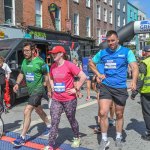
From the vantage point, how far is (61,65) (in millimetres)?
5559

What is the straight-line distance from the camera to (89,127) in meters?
7.43

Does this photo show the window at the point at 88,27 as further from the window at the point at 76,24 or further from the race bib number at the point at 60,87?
the race bib number at the point at 60,87

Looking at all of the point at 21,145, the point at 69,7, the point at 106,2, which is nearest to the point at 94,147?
the point at 21,145

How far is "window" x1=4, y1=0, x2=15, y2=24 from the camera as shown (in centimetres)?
1984

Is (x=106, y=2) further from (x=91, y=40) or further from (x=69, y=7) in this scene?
(x=69, y=7)

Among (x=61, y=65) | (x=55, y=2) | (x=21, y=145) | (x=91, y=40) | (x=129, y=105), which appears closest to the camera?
(x=61, y=65)

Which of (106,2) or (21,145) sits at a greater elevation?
(106,2)

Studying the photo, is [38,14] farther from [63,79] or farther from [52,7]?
[63,79]

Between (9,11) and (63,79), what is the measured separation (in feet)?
51.3

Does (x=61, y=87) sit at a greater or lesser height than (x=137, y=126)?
greater

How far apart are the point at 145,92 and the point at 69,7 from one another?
886 inches

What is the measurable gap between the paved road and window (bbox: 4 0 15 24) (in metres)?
10.6

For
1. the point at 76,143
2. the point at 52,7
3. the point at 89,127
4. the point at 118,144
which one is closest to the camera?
the point at 118,144

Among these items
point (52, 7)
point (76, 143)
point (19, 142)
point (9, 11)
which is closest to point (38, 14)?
point (52, 7)
